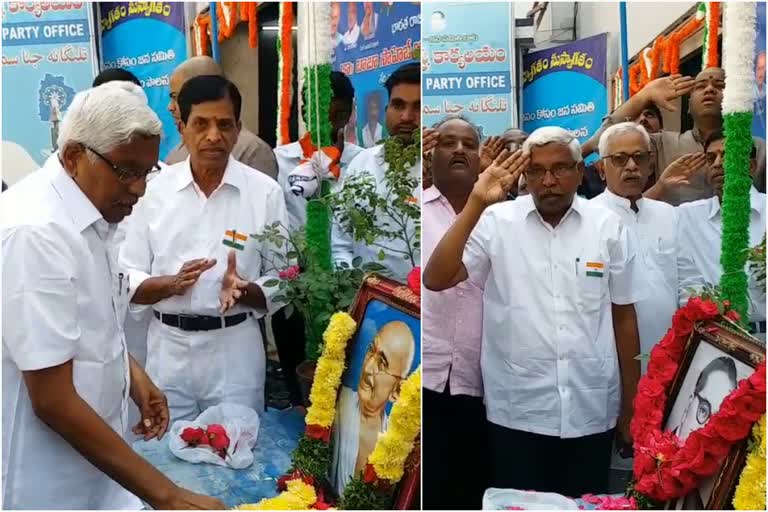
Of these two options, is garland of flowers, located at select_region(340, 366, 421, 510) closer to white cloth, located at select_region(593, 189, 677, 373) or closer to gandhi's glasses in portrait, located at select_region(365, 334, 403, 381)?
gandhi's glasses in portrait, located at select_region(365, 334, 403, 381)

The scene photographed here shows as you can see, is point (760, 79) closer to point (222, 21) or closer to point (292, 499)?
point (222, 21)

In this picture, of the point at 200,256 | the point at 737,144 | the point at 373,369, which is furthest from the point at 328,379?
the point at 737,144

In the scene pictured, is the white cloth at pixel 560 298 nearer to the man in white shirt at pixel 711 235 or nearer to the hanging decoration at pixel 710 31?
the man in white shirt at pixel 711 235

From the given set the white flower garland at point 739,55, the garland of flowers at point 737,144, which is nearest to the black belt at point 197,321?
the garland of flowers at point 737,144

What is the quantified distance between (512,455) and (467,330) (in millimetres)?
353

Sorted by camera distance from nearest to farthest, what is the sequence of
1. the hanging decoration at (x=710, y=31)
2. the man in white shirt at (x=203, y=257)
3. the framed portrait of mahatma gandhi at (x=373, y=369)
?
the hanging decoration at (x=710, y=31), the framed portrait of mahatma gandhi at (x=373, y=369), the man in white shirt at (x=203, y=257)

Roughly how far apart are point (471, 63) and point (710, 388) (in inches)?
38.7

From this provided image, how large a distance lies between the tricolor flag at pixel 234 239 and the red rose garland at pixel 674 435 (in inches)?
44.5

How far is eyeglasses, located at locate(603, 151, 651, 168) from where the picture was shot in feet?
6.40

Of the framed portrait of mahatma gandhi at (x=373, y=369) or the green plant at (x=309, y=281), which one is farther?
the green plant at (x=309, y=281)

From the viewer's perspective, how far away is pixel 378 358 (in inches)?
79.8

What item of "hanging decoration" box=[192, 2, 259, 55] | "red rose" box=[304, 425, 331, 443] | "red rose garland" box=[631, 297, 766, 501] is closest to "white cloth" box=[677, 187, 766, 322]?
"red rose garland" box=[631, 297, 766, 501]

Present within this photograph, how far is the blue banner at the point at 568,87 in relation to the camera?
6.45 feet

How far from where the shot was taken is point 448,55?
1.98 m
